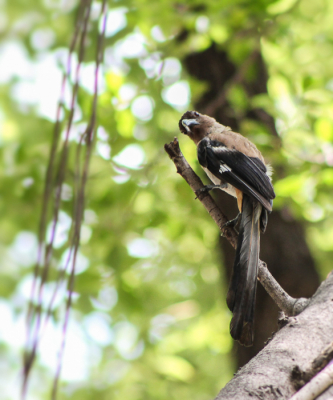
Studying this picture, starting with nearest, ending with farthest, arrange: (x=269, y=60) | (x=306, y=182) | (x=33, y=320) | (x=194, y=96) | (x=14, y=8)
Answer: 1. (x=33, y=320)
2. (x=306, y=182)
3. (x=194, y=96)
4. (x=269, y=60)
5. (x=14, y=8)

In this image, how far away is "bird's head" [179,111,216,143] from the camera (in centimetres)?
268

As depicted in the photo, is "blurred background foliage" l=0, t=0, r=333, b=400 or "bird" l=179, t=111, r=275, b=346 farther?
"blurred background foliage" l=0, t=0, r=333, b=400

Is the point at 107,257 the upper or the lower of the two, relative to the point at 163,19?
lower

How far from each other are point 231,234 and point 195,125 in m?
1.08

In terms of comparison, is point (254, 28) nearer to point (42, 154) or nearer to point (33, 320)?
point (42, 154)

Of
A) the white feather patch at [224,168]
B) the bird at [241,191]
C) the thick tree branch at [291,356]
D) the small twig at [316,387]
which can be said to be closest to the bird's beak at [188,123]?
the bird at [241,191]

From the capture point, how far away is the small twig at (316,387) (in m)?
1.12

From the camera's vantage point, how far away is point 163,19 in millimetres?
3299

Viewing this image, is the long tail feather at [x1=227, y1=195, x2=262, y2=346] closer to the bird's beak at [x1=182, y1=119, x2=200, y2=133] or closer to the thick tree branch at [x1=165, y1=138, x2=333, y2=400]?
the thick tree branch at [x1=165, y1=138, x2=333, y2=400]

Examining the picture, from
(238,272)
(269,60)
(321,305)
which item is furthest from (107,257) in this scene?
(269,60)

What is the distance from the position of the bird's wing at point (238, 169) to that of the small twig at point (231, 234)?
345mm

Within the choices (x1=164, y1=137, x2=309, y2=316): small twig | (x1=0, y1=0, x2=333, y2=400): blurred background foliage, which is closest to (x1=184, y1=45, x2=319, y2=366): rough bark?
(x1=0, y1=0, x2=333, y2=400): blurred background foliage

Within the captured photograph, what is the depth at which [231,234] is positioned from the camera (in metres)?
1.94

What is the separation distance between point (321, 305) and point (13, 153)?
2719mm
